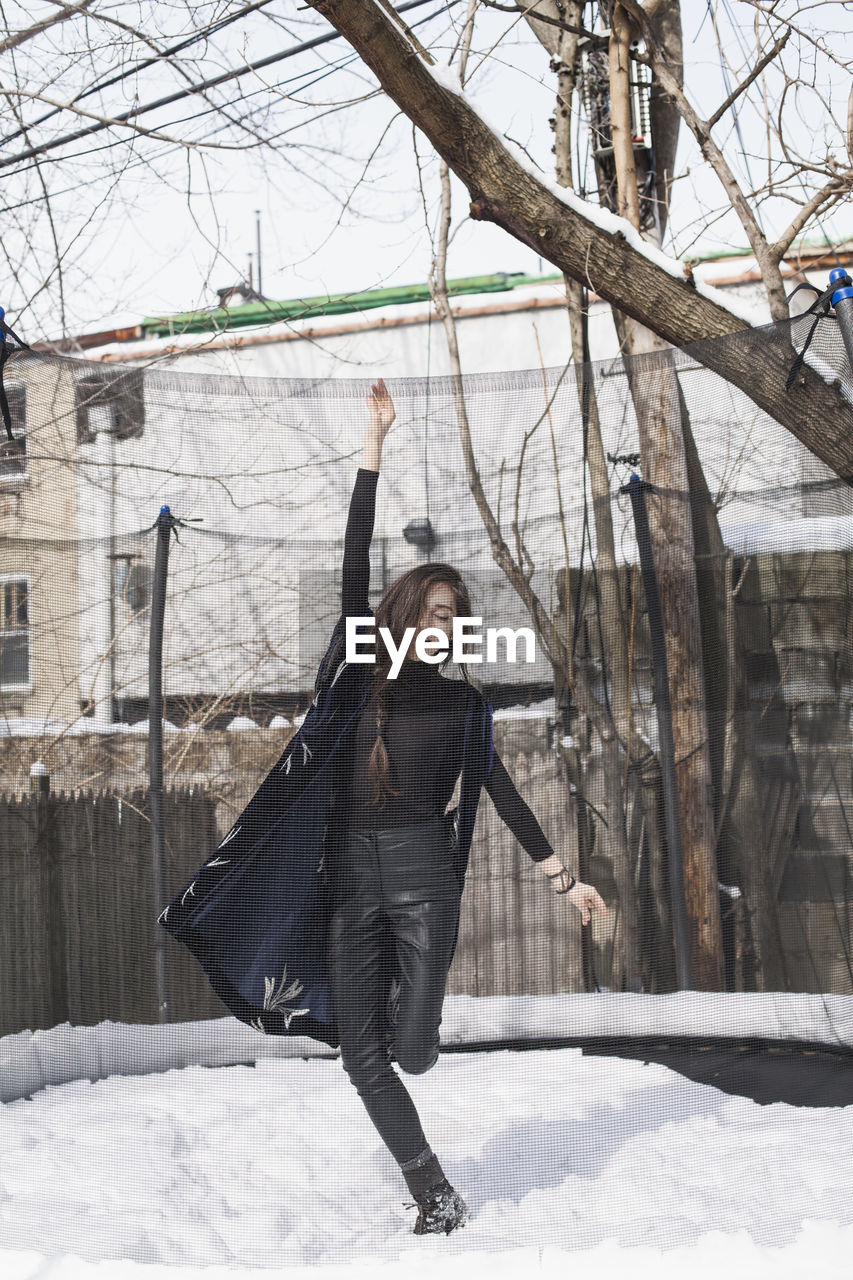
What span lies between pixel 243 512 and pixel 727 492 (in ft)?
3.50

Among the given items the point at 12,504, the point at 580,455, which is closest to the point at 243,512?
the point at 12,504

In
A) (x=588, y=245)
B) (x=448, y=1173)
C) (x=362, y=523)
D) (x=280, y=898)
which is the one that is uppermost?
(x=588, y=245)

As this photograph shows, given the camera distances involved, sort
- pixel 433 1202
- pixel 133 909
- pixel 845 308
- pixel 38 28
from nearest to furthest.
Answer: pixel 433 1202 → pixel 845 308 → pixel 133 909 → pixel 38 28

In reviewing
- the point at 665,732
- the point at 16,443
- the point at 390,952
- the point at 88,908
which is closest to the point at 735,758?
the point at 665,732

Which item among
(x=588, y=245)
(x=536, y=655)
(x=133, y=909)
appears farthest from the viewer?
(x=588, y=245)

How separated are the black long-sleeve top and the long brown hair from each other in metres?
0.01

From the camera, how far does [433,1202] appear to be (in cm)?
178

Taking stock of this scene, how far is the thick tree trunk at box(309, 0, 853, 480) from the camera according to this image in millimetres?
2020

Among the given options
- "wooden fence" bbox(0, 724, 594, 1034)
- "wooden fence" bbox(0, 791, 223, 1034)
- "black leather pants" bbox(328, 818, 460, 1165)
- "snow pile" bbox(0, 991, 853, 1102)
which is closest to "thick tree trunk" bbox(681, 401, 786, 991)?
"snow pile" bbox(0, 991, 853, 1102)

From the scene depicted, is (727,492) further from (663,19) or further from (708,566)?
(663,19)

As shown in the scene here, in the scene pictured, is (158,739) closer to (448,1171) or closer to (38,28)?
(448,1171)

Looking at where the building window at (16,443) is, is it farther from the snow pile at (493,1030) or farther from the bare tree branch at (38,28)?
the bare tree branch at (38,28)

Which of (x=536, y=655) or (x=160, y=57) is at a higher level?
(x=160, y=57)

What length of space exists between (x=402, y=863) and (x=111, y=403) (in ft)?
4.13
